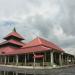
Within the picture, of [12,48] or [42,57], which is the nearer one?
[42,57]

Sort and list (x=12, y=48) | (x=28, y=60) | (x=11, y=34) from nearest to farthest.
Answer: (x=28, y=60)
(x=12, y=48)
(x=11, y=34)

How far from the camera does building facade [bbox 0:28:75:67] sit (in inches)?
1469

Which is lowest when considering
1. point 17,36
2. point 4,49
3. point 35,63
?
point 35,63

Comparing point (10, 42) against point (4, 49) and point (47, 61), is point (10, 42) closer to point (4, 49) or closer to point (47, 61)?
point (4, 49)

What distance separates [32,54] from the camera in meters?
41.0

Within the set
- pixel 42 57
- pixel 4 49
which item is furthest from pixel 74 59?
pixel 42 57

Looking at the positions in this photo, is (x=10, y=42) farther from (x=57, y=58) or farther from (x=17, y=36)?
(x=57, y=58)

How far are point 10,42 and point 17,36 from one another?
237 inches

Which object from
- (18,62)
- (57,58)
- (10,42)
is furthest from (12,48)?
(57,58)

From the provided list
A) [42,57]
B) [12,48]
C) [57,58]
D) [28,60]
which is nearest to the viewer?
[42,57]

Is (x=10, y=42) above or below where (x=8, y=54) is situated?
above

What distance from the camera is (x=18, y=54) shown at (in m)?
43.3

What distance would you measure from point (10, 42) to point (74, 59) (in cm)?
2699

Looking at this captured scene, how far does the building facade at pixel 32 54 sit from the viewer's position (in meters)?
37.3
